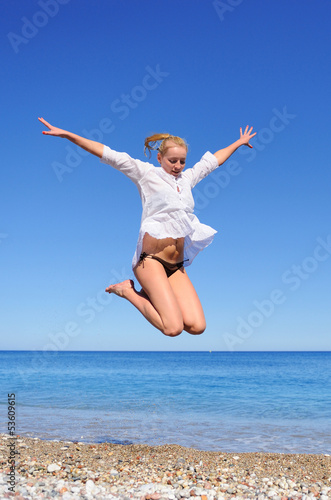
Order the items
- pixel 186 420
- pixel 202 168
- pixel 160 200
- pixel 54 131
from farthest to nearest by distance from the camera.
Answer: pixel 186 420
pixel 202 168
pixel 160 200
pixel 54 131

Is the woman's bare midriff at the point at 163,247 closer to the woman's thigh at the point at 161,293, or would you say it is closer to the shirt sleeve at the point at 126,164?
the woman's thigh at the point at 161,293

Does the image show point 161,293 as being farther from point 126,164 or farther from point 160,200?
point 126,164

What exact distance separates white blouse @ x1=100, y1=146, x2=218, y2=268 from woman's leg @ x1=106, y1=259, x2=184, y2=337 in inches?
9.5

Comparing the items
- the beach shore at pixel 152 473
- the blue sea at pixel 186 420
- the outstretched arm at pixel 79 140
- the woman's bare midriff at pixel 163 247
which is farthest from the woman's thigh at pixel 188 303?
the blue sea at pixel 186 420

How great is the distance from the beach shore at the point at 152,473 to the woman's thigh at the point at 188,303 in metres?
1.96

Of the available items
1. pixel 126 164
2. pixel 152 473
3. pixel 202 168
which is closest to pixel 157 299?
pixel 126 164

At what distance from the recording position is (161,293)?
5160mm

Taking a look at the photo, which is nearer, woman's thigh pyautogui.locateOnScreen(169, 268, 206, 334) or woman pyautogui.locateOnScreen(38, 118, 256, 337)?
woman pyautogui.locateOnScreen(38, 118, 256, 337)

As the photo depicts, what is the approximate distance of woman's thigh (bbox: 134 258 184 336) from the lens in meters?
5.07

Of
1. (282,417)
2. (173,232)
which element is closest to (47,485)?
(173,232)

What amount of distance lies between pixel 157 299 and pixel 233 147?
230 cm

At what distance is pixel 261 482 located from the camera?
6.47m

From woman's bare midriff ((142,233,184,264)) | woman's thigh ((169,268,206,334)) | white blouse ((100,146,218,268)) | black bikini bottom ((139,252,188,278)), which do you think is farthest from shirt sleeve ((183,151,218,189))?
woman's thigh ((169,268,206,334))

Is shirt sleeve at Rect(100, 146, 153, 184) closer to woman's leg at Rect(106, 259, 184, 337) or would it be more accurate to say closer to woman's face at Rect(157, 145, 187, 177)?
woman's face at Rect(157, 145, 187, 177)
